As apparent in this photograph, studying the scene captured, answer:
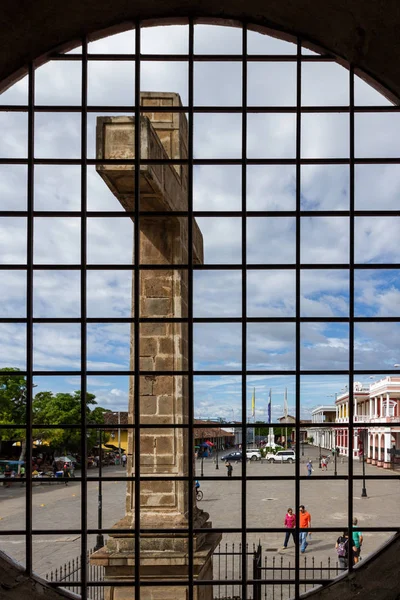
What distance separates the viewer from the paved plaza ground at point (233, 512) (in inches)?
612

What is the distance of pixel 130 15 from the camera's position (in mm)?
3850

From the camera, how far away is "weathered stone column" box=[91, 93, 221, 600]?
5.99 meters

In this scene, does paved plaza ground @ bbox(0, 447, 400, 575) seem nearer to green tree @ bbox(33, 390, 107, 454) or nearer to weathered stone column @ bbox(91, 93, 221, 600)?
green tree @ bbox(33, 390, 107, 454)

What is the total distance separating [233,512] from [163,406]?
1525 centimetres

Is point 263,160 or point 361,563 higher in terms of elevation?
point 263,160

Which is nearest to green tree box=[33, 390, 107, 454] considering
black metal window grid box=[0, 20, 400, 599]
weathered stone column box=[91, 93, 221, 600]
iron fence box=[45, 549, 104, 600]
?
iron fence box=[45, 549, 104, 600]

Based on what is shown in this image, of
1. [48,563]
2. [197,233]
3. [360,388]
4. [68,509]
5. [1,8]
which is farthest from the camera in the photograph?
[360,388]

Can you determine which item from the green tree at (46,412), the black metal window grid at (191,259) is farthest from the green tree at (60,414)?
the black metal window grid at (191,259)

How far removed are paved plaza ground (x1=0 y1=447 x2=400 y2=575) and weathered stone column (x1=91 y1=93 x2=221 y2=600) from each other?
465 cm

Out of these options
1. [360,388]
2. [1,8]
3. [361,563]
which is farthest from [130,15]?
[360,388]

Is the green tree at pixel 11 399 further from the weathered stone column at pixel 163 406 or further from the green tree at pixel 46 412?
the weathered stone column at pixel 163 406

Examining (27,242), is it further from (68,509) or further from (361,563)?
(68,509)

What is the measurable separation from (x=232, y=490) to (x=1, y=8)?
2761cm

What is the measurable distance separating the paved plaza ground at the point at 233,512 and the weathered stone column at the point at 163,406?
4654 mm
